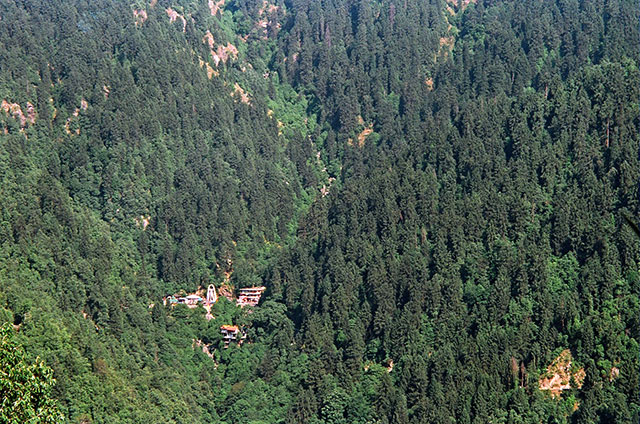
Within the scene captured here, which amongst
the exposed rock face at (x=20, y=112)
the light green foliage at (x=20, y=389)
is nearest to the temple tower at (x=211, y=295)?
the exposed rock face at (x=20, y=112)

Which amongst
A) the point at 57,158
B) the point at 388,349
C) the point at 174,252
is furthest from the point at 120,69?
the point at 388,349

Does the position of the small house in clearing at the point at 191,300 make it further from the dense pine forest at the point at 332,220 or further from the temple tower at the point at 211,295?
the dense pine forest at the point at 332,220

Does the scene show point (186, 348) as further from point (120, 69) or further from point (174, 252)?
point (120, 69)

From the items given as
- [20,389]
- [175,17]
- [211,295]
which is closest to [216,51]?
[175,17]

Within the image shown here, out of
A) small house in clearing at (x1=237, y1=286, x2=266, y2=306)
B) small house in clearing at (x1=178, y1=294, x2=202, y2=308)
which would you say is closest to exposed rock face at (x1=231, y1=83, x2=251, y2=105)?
small house in clearing at (x1=237, y1=286, x2=266, y2=306)

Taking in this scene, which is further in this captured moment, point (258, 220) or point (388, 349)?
point (258, 220)

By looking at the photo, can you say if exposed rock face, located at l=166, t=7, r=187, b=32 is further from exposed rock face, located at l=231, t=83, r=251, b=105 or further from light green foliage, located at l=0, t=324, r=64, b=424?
light green foliage, located at l=0, t=324, r=64, b=424

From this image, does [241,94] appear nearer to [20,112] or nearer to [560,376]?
[20,112]
